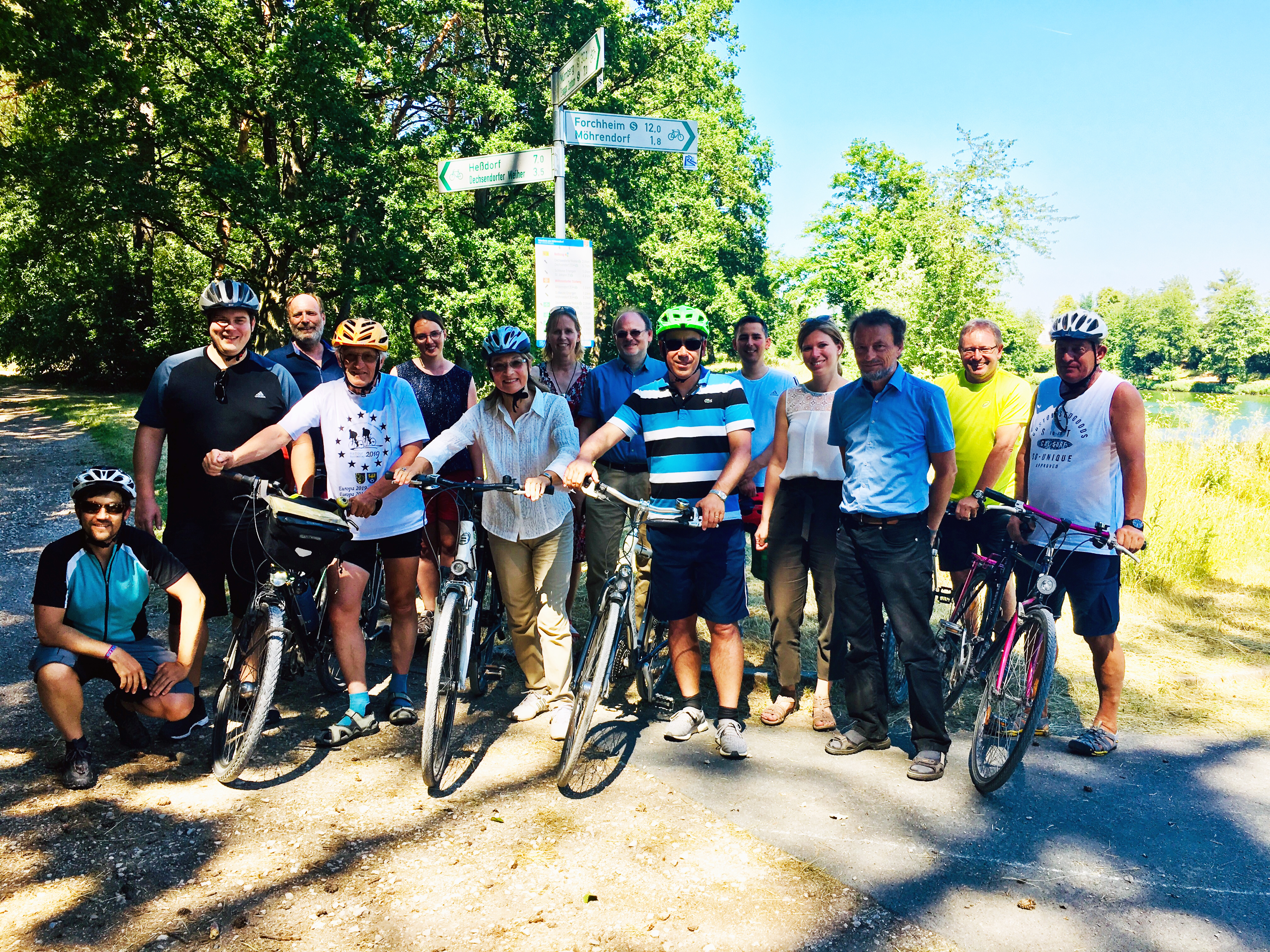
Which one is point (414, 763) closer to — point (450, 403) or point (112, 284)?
point (450, 403)

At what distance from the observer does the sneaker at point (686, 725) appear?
15.3ft

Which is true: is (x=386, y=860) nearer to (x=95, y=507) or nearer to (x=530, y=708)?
(x=530, y=708)

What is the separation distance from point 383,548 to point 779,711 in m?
2.39

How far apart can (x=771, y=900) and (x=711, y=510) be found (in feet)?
5.56

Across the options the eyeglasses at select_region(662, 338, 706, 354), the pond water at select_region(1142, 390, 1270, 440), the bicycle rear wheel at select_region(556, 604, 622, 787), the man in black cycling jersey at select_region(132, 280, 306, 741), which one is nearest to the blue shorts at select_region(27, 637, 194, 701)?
the man in black cycling jersey at select_region(132, 280, 306, 741)

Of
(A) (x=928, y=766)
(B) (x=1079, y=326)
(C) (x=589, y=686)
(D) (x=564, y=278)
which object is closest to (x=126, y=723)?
(C) (x=589, y=686)

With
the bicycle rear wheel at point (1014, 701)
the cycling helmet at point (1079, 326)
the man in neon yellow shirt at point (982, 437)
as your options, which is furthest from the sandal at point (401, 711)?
the cycling helmet at point (1079, 326)

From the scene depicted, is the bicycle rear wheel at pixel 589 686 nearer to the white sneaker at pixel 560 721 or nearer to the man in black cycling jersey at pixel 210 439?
the white sneaker at pixel 560 721

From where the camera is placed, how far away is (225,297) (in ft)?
14.6

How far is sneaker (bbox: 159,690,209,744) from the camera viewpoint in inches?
169

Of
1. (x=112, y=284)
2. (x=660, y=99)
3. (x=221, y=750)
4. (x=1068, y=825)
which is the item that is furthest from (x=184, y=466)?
(x=112, y=284)

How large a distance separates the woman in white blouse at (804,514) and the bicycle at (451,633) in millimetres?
1395

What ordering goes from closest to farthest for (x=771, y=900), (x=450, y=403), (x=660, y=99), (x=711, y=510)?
1. (x=771, y=900)
2. (x=711, y=510)
3. (x=450, y=403)
4. (x=660, y=99)

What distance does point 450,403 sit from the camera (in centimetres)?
586
